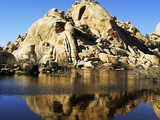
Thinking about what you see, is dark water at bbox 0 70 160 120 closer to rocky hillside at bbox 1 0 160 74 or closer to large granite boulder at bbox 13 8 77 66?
rocky hillside at bbox 1 0 160 74

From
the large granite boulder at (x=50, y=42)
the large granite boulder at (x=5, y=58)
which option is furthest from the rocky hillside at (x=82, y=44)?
the large granite boulder at (x=5, y=58)

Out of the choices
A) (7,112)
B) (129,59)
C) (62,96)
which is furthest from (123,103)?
(129,59)

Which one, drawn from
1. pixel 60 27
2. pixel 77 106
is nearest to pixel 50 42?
pixel 60 27

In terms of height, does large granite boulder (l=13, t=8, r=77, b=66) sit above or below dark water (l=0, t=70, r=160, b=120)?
above

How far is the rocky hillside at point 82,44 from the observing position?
56388 mm

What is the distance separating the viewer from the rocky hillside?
185ft

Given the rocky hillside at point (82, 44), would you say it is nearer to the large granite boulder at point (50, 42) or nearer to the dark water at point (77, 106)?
the large granite boulder at point (50, 42)

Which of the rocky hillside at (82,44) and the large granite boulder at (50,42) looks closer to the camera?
the rocky hillside at (82,44)

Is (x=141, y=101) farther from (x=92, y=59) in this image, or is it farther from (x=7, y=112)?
(x=92, y=59)

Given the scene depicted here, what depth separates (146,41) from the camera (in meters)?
89.5

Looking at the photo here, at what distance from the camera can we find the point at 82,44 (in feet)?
203

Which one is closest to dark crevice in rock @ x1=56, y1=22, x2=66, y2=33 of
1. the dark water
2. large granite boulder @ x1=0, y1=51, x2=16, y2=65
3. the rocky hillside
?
the rocky hillside

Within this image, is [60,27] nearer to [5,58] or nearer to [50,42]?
[50,42]

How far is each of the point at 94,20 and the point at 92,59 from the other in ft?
76.4
